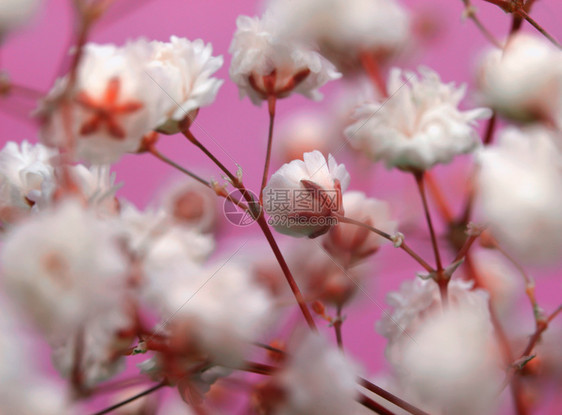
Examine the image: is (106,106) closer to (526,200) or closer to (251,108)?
(526,200)

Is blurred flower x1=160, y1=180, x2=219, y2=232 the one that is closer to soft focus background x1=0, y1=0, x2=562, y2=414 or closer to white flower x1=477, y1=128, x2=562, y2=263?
soft focus background x1=0, y1=0, x2=562, y2=414

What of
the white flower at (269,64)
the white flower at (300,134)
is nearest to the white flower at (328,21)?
the white flower at (269,64)

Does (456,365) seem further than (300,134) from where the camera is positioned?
No

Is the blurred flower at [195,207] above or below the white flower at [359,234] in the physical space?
below

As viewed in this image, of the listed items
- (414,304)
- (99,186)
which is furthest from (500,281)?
(99,186)

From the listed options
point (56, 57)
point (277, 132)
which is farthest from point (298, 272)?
point (56, 57)

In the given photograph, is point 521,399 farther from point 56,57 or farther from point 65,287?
point 56,57

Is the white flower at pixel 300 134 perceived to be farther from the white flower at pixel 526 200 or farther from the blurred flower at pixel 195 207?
the white flower at pixel 526 200
